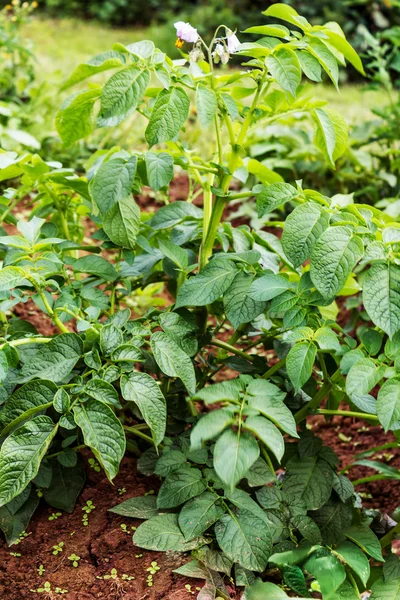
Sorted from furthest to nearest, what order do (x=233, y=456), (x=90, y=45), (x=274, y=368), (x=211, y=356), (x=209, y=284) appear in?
(x=90, y=45) → (x=211, y=356) → (x=274, y=368) → (x=209, y=284) → (x=233, y=456)

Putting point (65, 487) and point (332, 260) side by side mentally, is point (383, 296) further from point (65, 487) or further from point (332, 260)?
point (65, 487)

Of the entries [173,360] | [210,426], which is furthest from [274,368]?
[210,426]

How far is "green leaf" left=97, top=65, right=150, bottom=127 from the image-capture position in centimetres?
147

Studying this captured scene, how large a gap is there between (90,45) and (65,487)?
6.65m

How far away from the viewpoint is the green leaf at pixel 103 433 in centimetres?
140

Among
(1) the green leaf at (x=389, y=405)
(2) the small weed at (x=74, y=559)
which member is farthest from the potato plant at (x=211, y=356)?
(2) the small weed at (x=74, y=559)

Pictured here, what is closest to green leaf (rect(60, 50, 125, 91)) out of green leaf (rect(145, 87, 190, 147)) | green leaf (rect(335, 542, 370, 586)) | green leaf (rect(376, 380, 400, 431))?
green leaf (rect(145, 87, 190, 147))

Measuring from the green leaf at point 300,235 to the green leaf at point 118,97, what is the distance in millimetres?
404

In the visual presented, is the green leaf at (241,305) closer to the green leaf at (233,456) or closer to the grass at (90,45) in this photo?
the green leaf at (233,456)

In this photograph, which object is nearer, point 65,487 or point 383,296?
point 383,296

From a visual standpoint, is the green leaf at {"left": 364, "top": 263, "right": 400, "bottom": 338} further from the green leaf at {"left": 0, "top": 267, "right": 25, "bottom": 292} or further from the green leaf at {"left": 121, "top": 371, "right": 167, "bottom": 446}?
the green leaf at {"left": 0, "top": 267, "right": 25, "bottom": 292}

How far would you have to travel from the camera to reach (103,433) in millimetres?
1417

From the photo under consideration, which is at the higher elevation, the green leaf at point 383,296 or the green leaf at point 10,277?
the green leaf at point 10,277

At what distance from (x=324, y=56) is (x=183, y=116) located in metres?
0.36
